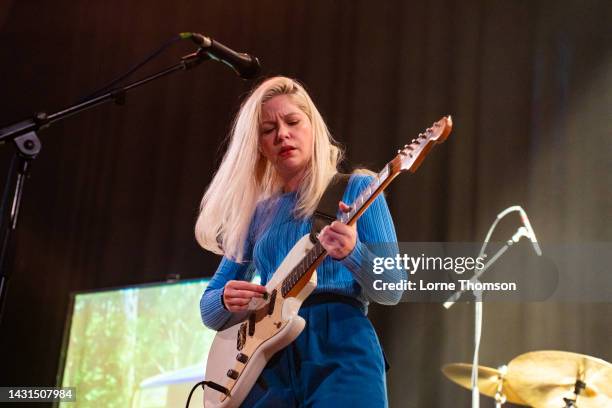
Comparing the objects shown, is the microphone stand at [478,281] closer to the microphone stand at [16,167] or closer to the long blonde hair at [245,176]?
the long blonde hair at [245,176]

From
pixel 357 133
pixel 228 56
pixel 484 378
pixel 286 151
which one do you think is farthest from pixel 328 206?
pixel 357 133

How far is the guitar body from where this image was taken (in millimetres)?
1642

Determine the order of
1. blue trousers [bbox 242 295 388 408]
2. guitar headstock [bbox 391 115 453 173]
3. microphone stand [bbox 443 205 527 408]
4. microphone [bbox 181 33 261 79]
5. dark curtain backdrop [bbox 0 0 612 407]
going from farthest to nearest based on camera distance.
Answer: dark curtain backdrop [bbox 0 0 612 407], microphone stand [bbox 443 205 527 408], microphone [bbox 181 33 261 79], guitar headstock [bbox 391 115 453 173], blue trousers [bbox 242 295 388 408]

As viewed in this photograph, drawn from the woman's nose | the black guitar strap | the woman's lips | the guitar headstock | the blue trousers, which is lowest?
the blue trousers

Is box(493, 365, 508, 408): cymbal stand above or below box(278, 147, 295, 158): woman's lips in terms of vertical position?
below

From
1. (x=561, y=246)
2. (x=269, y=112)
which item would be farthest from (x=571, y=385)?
(x=269, y=112)

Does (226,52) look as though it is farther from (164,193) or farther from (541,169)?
(164,193)

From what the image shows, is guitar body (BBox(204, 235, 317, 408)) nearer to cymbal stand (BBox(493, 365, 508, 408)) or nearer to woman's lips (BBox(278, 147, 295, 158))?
woman's lips (BBox(278, 147, 295, 158))

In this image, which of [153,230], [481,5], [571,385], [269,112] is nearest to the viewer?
[269,112]

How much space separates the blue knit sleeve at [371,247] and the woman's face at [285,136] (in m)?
0.18

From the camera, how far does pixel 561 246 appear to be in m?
2.95

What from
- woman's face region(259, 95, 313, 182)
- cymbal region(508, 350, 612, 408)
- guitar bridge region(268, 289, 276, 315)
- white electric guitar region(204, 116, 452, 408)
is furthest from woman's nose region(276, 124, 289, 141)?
cymbal region(508, 350, 612, 408)

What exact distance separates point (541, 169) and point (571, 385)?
956 mm

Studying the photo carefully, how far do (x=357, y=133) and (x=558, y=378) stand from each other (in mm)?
1559
